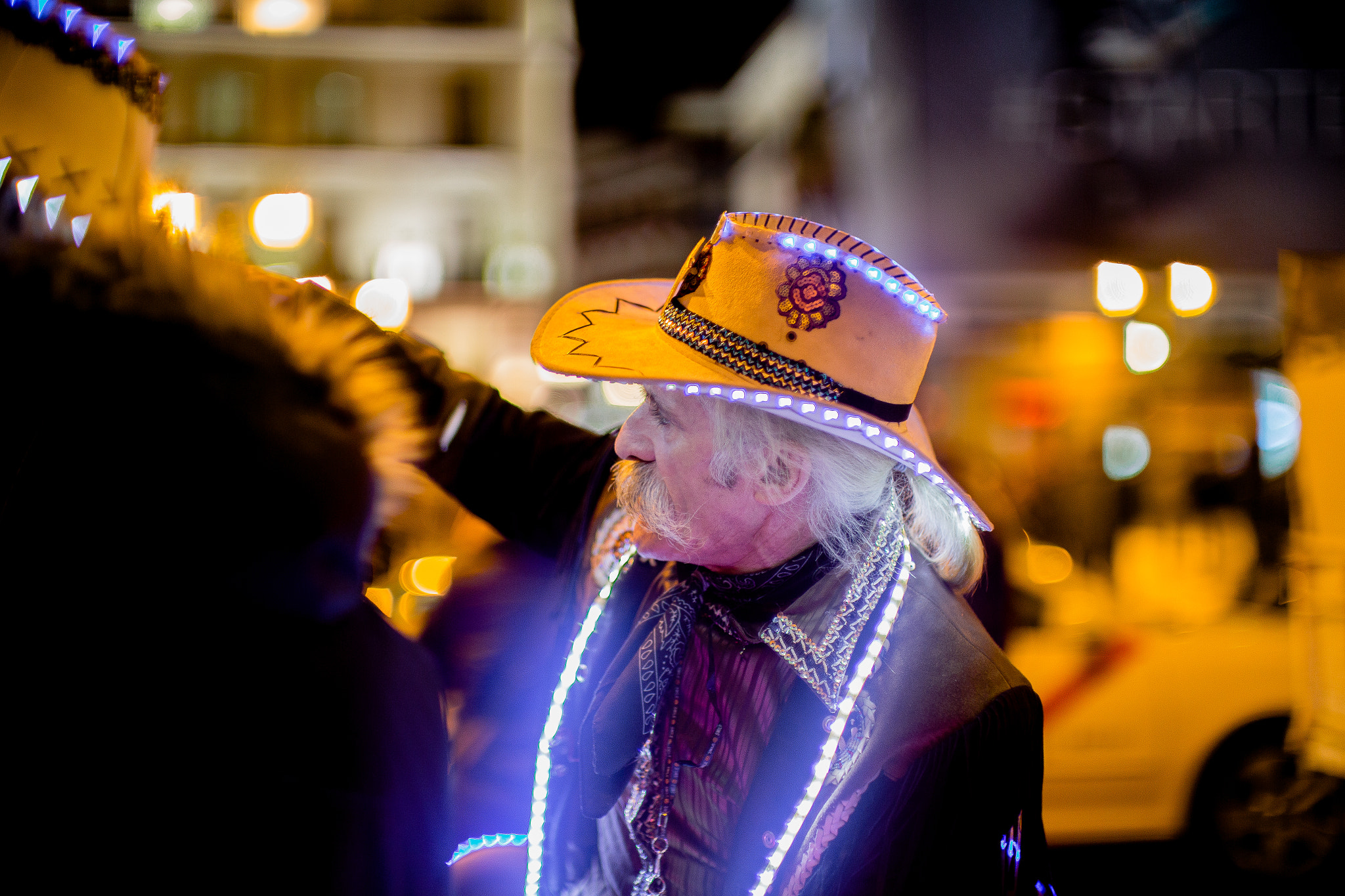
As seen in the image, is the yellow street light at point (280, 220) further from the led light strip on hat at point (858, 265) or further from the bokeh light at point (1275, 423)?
the bokeh light at point (1275, 423)

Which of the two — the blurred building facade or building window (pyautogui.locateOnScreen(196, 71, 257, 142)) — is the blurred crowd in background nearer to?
the blurred building facade

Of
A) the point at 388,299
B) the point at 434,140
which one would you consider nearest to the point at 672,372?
the point at 388,299

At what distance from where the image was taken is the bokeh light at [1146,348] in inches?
242

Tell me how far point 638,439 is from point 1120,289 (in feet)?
19.0

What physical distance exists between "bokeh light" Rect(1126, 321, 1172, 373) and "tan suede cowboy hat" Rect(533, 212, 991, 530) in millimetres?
5459

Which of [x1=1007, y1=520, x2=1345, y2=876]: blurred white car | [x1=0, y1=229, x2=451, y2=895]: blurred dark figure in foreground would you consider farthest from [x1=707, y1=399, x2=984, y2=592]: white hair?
[x1=1007, y1=520, x2=1345, y2=876]: blurred white car

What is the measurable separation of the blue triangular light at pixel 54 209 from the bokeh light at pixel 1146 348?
261 inches

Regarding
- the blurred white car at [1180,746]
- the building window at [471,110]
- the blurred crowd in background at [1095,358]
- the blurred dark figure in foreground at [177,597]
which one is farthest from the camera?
the building window at [471,110]

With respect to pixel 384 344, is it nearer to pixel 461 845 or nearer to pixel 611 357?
pixel 611 357

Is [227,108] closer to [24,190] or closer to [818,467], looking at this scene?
[818,467]

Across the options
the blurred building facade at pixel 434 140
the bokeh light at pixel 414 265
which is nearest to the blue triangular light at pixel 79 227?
the blurred building facade at pixel 434 140

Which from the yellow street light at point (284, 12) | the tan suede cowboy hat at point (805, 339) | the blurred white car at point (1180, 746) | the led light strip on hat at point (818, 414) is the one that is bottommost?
the blurred white car at point (1180, 746)

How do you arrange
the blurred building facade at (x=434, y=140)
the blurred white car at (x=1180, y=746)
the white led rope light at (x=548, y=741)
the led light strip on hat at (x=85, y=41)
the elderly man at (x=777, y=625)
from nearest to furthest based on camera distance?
the led light strip on hat at (x=85, y=41) < the elderly man at (x=777, y=625) < the white led rope light at (x=548, y=741) < the blurred white car at (x=1180, y=746) < the blurred building facade at (x=434, y=140)

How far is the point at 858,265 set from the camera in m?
1.42
